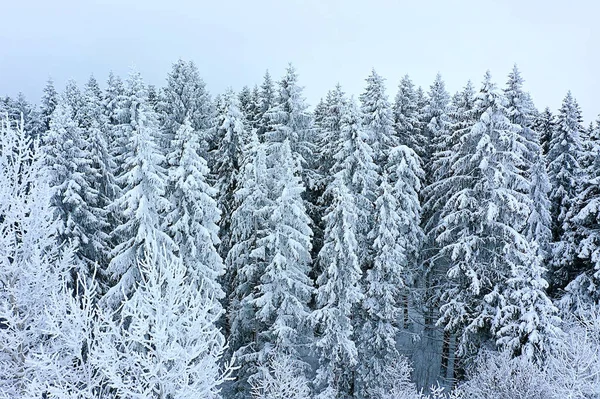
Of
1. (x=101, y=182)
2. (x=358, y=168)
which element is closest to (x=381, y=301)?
(x=358, y=168)

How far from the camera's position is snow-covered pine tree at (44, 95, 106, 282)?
68.9 ft

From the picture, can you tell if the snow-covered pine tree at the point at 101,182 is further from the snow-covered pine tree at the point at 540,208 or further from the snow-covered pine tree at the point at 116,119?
the snow-covered pine tree at the point at 540,208

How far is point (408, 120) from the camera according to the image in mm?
31844

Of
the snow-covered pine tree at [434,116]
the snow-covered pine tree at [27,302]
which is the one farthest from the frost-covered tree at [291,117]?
the snow-covered pine tree at [27,302]

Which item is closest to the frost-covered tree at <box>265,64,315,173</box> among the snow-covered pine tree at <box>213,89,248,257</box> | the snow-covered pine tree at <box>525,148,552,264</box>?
the snow-covered pine tree at <box>213,89,248,257</box>

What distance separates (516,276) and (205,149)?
21.8 metres

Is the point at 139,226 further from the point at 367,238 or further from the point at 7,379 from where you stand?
the point at 367,238

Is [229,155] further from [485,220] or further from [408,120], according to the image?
[485,220]

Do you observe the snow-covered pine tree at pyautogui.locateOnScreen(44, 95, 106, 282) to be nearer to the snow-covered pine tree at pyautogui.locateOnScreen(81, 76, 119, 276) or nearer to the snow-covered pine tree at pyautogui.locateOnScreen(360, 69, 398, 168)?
the snow-covered pine tree at pyautogui.locateOnScreen(81, 76, 119, 276)

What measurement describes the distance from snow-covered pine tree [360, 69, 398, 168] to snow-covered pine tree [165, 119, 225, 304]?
1204 cm

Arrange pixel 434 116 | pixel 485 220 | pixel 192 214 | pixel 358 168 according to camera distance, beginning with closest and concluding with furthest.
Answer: pixel 192 214 < pixel 485 220 < pixel 358 168 < pixel 434 116

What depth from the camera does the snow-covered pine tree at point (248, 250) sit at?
73.2 ft

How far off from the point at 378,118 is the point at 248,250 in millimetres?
12114

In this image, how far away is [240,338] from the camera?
24.3 m
